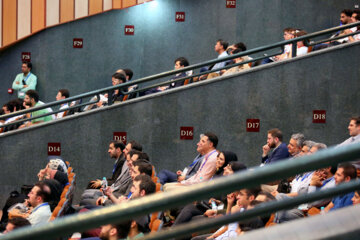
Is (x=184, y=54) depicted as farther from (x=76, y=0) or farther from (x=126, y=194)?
(x=126, y=194)

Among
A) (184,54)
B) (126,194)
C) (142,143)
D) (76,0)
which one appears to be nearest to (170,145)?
(142,143)

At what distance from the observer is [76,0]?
10117 mm

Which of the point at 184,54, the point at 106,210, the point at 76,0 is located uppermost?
the point at 76,0

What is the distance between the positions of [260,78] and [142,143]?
1.73 meters

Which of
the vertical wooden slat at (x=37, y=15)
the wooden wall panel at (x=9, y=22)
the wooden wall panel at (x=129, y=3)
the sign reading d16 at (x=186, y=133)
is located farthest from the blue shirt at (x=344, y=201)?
the wooden wall panel at (x=9, y=22)

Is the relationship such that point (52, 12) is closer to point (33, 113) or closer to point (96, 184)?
point (33, 113)

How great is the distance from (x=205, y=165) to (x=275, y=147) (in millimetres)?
921

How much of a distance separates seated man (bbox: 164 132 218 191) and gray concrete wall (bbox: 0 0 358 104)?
3627mm

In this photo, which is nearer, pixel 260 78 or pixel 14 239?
pixel 14 239

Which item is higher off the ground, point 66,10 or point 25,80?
point 66,10

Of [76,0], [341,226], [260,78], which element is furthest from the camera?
[76,0]

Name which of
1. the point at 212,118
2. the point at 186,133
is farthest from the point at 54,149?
the point at 212,118

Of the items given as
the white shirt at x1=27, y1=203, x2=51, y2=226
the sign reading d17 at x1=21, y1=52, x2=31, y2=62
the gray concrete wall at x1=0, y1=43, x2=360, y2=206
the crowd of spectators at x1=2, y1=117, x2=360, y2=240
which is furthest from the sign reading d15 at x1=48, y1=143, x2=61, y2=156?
the sign reading d17 at x1=21, y1=52, x2=31, y2=62

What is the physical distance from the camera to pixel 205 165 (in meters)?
6.54
